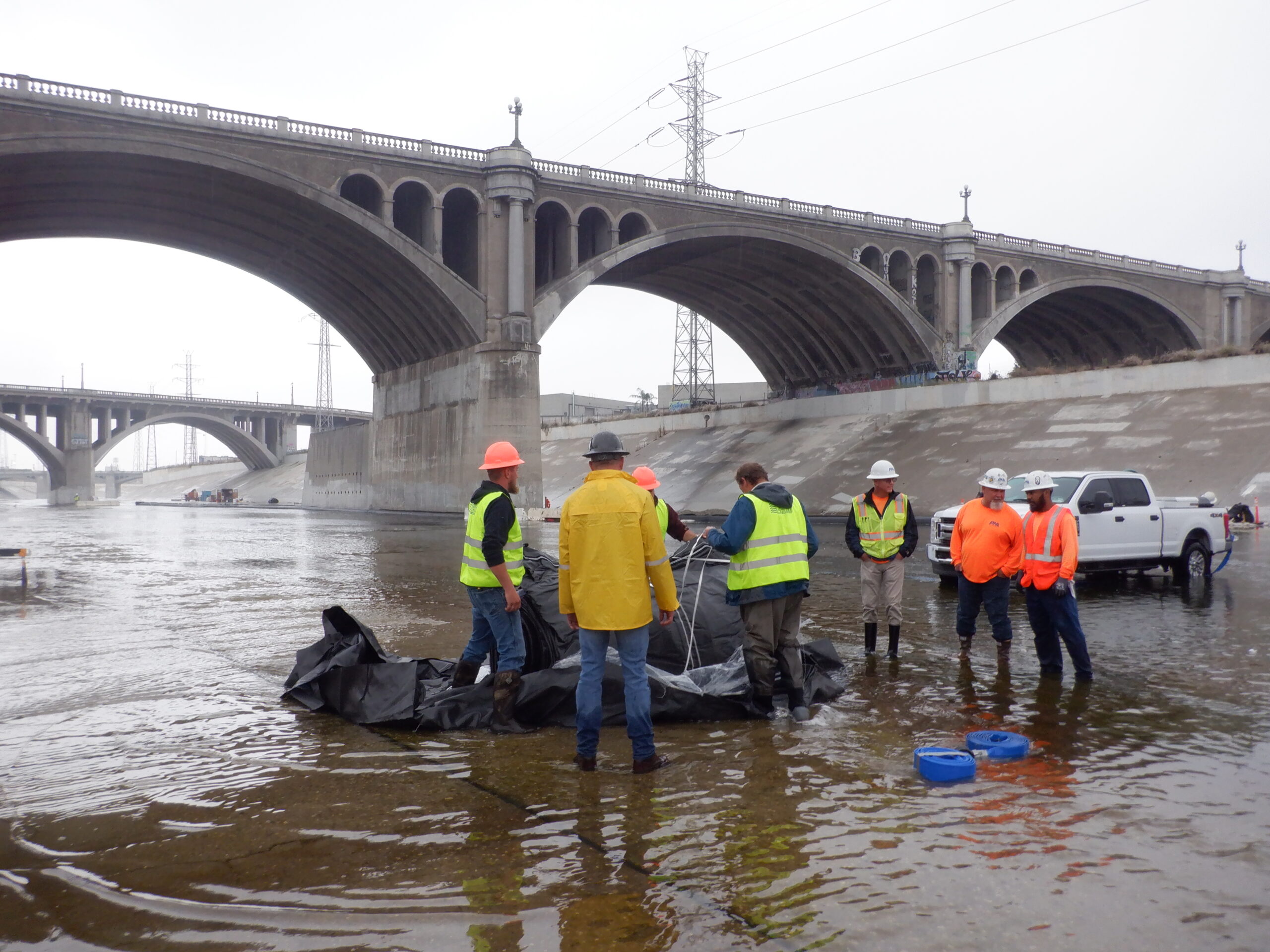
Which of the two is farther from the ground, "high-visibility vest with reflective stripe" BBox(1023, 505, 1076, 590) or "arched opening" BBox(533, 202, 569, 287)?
"arched opening" BBox(533, 202, 569, 287)

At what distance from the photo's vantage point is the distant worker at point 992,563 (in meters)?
8.17

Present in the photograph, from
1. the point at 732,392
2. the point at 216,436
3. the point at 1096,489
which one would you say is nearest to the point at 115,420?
the point at 216,436

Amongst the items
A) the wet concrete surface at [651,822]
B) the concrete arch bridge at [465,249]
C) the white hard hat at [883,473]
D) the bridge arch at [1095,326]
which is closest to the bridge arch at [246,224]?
the concrete arch bridge at [465,249]

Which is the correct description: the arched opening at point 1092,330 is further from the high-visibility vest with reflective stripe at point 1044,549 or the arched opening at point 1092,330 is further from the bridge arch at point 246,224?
the high-visibility vest with reflective stripe at point 1044,549

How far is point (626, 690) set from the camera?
506 cm

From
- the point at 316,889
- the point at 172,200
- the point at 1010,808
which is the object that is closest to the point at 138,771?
the point at 316,889

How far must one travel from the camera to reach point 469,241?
3856cm

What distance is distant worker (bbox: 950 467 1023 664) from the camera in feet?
26.8

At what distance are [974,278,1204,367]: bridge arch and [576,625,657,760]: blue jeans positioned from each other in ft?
187

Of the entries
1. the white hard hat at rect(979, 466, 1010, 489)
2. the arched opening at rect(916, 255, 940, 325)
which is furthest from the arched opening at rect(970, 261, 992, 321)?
the white hard hat at rect(979, 466, 1010, 489)

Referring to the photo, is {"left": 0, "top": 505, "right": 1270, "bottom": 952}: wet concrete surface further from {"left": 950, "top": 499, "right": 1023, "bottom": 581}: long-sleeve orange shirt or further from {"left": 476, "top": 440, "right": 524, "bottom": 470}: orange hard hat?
{"left": 476, "top": 440, "right": 524, "bottom": 470}: orange hard hat

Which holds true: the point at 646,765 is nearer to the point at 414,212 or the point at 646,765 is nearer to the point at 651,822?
the point at 651,822

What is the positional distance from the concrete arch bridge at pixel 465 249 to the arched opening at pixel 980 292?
0.10 m

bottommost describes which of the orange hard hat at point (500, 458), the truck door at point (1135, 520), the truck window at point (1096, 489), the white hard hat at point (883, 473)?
the truck door at point (1135, 520)
